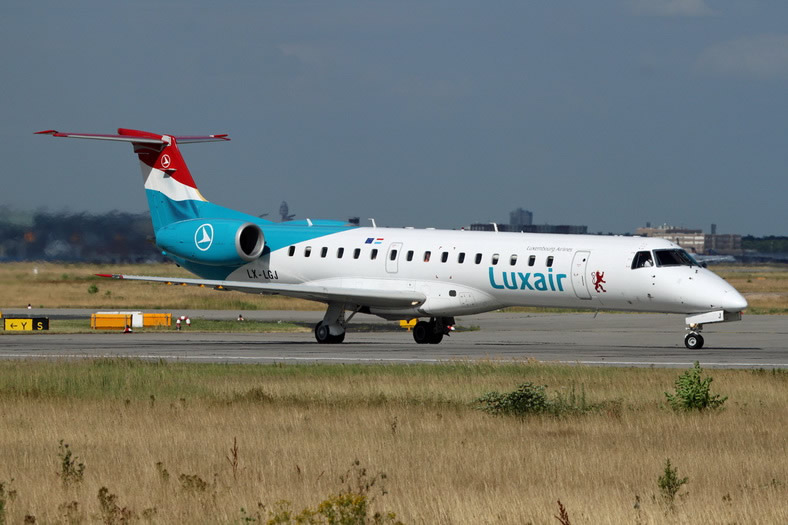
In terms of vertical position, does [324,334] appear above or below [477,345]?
above

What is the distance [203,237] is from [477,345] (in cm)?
964

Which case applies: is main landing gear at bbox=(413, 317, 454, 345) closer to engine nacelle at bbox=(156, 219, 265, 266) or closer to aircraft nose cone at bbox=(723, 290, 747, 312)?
engine nacelle at bbox=(156, 219, 265, 266)

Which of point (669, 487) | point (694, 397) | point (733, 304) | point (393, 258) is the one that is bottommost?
point (694, 397)

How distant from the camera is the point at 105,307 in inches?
2409

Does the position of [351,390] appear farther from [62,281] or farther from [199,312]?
[62,281]

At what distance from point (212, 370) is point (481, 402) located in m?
8.10

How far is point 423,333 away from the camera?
3716 cm

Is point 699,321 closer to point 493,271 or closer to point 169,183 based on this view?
point 493,271

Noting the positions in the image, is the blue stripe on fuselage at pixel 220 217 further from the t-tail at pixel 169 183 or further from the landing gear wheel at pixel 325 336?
the landing gear wheel at pixel 325 336

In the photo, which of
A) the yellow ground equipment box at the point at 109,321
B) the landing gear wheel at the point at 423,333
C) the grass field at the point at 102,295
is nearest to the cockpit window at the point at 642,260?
the landing gear wheel at the point at 423,333

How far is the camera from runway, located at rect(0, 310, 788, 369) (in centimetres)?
2939

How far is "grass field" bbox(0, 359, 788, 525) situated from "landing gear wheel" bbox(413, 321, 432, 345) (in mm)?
13154

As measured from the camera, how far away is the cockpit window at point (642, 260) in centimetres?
3278

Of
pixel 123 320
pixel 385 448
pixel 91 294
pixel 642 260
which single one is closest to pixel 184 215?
pixel 123 320
